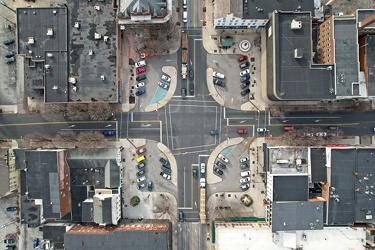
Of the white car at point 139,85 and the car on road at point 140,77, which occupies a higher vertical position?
the car on road at point 140,77

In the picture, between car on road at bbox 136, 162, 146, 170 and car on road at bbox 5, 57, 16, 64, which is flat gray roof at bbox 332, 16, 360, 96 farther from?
car on road at bbox 5, 57, 16, 64

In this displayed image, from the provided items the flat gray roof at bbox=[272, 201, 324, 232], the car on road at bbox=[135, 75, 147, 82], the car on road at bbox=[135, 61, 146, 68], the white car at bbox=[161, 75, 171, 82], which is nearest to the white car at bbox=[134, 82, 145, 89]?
the car on road at bbox=[135, 75, 147, 82]

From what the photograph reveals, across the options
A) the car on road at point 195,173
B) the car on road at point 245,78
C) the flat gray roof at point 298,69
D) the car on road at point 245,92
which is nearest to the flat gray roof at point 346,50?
the flat gray roof at point 298,69

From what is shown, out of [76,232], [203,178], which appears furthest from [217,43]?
[76,232]

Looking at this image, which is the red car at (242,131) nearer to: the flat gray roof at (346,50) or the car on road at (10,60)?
the flat gray roof at (346,50)

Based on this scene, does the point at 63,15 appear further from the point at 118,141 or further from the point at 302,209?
the point at 302,209

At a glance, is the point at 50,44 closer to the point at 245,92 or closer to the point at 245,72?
the point at 245,72
